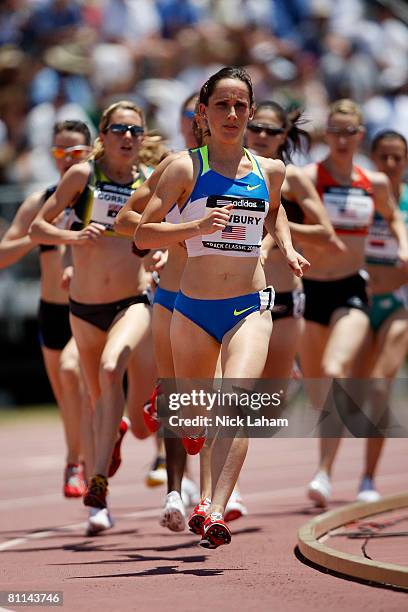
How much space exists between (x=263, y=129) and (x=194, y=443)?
2890 mm

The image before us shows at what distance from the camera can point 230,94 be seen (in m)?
7.55

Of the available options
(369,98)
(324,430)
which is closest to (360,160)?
(369,98)

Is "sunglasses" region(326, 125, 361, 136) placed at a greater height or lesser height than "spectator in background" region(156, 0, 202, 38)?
lesser

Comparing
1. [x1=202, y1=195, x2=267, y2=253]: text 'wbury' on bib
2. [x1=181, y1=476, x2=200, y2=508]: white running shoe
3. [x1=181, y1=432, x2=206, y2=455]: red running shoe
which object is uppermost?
[x1=202, y1=195, x2=267, y2=253]: text 'wbury' on bib

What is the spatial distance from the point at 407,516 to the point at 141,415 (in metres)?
2.05

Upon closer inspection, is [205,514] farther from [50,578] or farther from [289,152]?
[289,152]

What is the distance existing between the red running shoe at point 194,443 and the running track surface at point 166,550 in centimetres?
65

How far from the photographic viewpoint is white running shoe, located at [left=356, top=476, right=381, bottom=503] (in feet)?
35.9

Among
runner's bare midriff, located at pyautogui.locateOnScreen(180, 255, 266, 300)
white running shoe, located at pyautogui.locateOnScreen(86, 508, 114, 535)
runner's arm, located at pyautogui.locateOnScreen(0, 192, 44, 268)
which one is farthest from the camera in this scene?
runner's arm, located at pyautogui.locateOnScreen(0, 192, 44, 268)

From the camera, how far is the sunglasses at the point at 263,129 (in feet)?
32.7

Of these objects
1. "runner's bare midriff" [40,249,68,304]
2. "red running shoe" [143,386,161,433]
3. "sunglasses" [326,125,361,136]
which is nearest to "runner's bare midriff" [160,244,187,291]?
"red running shoe" [143,386,161,433]

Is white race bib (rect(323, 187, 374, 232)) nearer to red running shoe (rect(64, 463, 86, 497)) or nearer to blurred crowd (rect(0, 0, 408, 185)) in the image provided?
red running shoe (rect(64, 463, 86, 497))

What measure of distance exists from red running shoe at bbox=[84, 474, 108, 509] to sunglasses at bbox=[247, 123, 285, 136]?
110 inches

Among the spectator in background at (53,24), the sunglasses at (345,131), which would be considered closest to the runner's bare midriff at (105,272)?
the sunglasses at (345,131)
